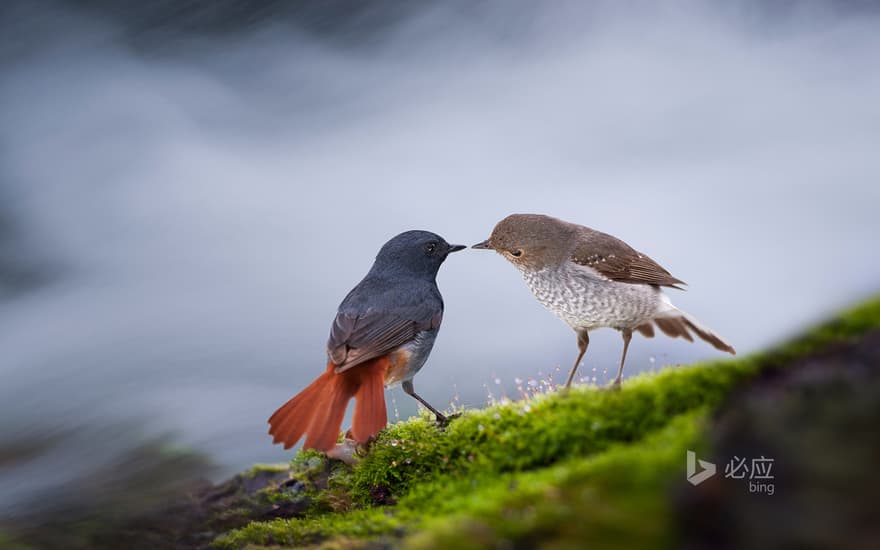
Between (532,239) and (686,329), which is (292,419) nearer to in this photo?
(532,239)

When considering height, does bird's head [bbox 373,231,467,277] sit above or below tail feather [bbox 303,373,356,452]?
above

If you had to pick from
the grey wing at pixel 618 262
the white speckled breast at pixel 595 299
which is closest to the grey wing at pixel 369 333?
the white speckled breast at pixel 595 299

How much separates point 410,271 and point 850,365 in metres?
4.36

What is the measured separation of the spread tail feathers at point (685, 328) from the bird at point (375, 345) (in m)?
1.95

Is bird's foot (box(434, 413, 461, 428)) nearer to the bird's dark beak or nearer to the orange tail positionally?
the orange tail

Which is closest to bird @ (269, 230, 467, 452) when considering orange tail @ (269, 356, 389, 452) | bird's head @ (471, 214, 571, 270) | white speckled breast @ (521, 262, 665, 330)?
orange tail @ (269, 356, 389, 452)

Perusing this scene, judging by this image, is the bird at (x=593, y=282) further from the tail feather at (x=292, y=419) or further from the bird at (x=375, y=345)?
the tail feather at (x=292, y=419)

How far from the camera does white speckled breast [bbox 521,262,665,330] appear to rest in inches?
236

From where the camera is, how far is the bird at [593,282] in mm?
6012

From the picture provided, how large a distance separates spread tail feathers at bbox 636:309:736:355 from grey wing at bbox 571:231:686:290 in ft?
0.86

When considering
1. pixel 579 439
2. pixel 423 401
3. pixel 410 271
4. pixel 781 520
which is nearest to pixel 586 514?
pixel 781 520

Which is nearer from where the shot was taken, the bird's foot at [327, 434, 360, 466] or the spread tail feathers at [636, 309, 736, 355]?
the spread tail feathers at [636, 309, 736, 355]

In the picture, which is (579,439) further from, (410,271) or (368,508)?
(410,271)

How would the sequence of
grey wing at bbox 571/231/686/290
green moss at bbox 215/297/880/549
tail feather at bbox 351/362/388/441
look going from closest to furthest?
green moss at bbox 215/297/880/549
tail feather at bbox 351/362/388/441
grey wing at bbox 571/231/686/290
